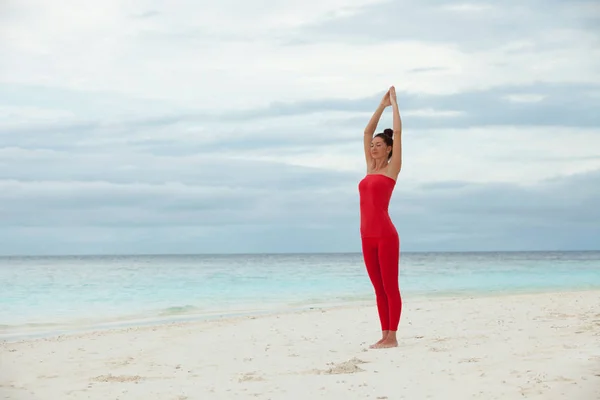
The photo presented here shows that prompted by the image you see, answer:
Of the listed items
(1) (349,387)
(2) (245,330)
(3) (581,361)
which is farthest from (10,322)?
(3) (581,361)

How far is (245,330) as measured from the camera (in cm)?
868

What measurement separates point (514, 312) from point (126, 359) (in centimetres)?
560

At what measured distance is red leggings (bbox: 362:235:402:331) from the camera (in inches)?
243

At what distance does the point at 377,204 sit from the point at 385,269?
0.57 metres

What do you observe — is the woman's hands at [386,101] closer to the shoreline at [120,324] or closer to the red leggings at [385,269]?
the red leggings at [385,269]

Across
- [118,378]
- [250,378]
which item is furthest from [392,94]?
[118,378]

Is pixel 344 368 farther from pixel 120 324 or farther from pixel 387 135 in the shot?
pixel 120 324

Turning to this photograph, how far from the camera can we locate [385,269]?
20.4 feet

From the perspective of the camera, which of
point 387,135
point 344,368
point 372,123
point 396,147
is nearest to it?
point 344,368

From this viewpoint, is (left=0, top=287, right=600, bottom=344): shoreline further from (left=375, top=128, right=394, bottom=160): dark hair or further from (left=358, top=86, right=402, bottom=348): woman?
(left=375, top=128, right=394, bottom=160): dark hair

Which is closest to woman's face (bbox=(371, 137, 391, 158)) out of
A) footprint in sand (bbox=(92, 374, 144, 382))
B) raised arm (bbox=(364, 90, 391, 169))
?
raised arm (bbox=(364, 90, 391, 169))

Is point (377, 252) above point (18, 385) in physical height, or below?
above

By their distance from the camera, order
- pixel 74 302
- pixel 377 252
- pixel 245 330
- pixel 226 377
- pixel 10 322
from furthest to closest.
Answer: pixel 74 302, pixel 10 322, pixel 245 330, pixel 377 252, pixel 226 377

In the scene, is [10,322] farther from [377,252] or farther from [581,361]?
[581,361]
